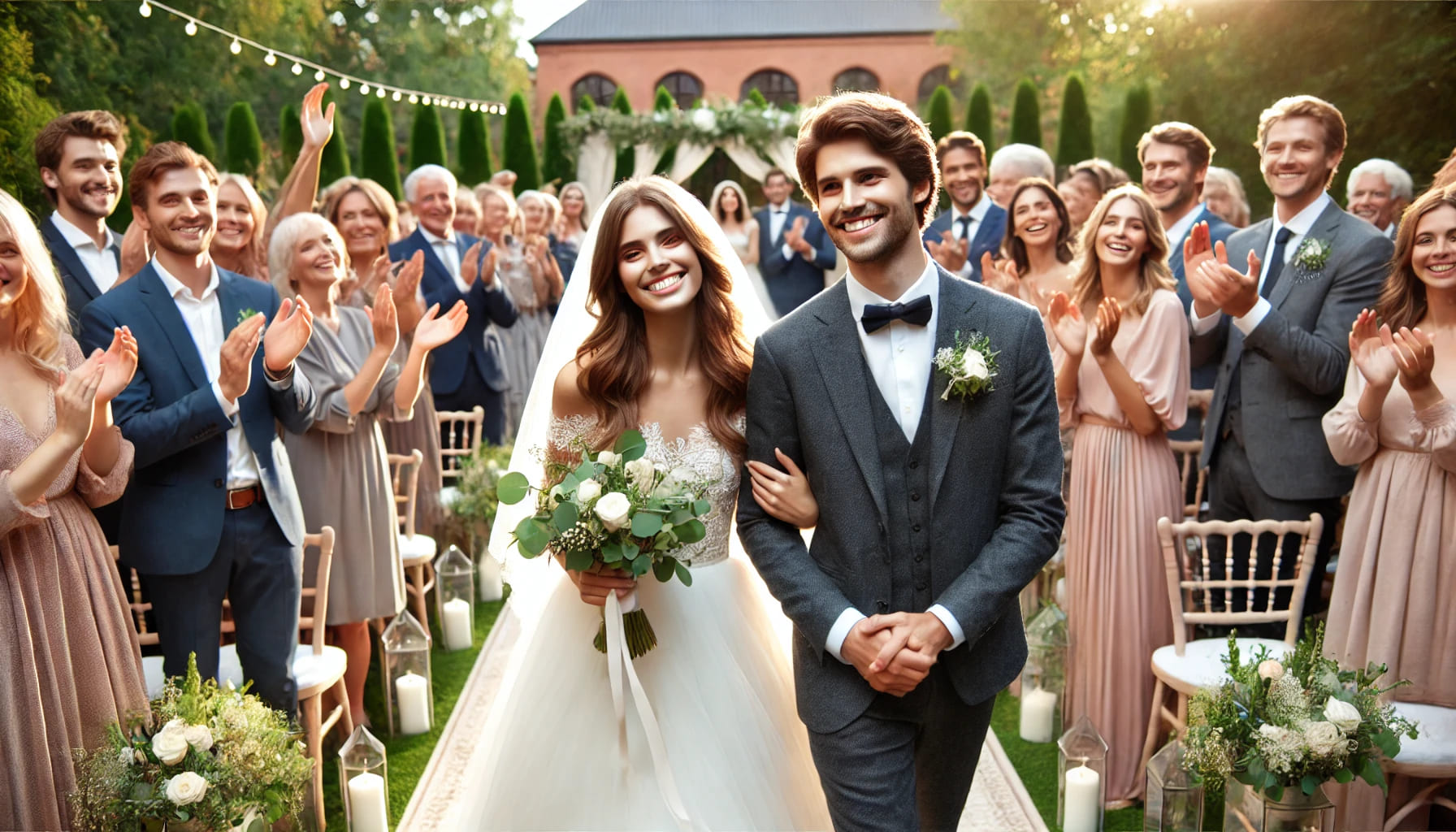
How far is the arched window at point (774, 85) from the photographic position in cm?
3931

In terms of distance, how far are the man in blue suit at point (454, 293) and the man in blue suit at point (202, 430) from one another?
3.60 m

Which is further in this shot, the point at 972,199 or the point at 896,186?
the point at 972,199

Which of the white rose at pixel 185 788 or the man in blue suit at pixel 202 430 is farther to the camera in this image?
the man in blue suit at pixel 202 430

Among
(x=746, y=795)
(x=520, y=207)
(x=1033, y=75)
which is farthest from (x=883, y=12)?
(x=746, y=795)

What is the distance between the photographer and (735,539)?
3.76 m

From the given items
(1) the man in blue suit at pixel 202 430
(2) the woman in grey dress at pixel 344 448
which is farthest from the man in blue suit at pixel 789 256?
(1) the man in blue suit at pixel 202 430

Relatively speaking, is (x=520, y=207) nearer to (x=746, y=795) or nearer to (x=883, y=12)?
(x=746, y=795)

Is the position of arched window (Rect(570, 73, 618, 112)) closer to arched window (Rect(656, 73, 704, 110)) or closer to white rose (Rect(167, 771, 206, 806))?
arched window (Rect(656, 73, 704, 110))

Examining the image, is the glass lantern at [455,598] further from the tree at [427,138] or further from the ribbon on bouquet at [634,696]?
the tree at [427,138]

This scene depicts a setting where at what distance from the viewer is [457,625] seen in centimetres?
643

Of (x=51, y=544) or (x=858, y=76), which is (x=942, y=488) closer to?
(x=51, y=544)

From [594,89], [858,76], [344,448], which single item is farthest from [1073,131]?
[594,89]

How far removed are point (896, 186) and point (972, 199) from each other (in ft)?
18.5

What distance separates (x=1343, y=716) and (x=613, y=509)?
85.6 inches
